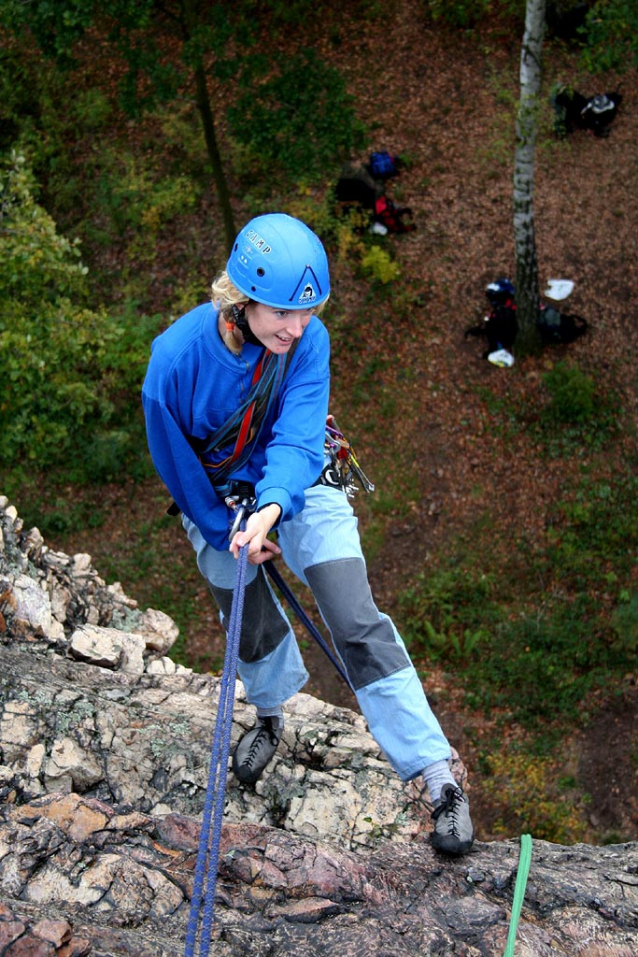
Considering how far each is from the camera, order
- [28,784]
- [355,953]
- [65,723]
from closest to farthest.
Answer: [355,953]
[28,784]
[65,723]

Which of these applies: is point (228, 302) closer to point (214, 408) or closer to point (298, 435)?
point (214, 408)

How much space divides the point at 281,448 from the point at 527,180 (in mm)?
7534

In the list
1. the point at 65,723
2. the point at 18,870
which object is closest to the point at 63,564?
the point at 65,723

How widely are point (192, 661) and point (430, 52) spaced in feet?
35.0

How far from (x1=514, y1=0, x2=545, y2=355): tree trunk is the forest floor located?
0.51m

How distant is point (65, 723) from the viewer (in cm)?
417

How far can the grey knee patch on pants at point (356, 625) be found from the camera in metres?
3.65

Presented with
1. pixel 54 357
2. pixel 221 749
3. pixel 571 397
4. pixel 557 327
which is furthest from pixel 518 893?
pixel 557 327

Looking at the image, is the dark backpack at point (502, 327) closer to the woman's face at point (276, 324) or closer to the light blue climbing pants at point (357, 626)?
the light blue climbing pants at point (357, 626)

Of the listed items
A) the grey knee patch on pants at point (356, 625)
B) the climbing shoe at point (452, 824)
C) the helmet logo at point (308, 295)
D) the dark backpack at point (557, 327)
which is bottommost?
the dark backpack at point (557, 327)

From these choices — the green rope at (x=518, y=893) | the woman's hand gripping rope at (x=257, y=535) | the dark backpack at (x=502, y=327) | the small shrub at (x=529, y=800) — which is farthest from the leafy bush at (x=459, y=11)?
the green rope at (x=518, y=893)

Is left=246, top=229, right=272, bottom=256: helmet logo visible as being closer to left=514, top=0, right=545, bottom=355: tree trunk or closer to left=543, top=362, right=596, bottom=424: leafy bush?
left=514, top=0, right=545, bottom=355: tree trunk

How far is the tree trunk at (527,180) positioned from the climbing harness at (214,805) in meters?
7.54

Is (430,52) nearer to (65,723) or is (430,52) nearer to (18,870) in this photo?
(65,723)
